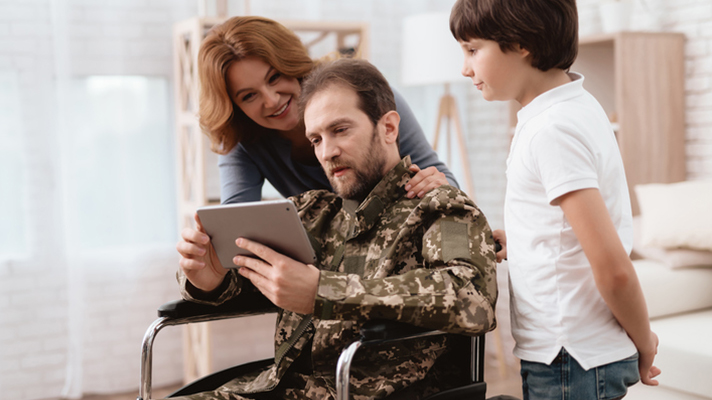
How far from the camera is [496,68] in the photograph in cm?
126

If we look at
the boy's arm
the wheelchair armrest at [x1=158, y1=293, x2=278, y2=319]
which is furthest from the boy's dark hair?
the wheelchair armrest at [x1=158, y1=293, x2=278, y2=319]

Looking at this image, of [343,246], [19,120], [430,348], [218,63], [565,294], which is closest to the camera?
[565,294]

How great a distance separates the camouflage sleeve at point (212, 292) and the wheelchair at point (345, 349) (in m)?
0.02

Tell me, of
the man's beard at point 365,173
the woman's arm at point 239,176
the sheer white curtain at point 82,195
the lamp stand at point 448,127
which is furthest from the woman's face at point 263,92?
the lamp stand at point 448,127

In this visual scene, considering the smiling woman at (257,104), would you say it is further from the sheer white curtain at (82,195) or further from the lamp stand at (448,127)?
the lamp stand at (448,127)

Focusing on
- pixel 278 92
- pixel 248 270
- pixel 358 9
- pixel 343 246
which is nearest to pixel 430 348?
pixel 343 246

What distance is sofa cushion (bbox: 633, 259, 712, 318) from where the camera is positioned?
2.34 m

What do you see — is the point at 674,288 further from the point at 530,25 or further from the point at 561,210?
the point at 530,25

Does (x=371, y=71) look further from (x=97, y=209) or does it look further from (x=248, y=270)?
(x=97, y=209)

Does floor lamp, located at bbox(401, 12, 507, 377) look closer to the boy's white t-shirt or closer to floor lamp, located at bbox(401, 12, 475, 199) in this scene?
floor lamp, located at bbox(401, 12, 475, 199)

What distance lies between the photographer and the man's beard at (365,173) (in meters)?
1.52

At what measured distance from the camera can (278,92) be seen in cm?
191

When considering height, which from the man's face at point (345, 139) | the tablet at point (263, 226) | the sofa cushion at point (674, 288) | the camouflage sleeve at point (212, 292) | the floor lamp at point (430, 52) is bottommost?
the sofa cushion at point (674, 288)

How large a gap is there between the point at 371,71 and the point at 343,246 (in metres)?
0.41
